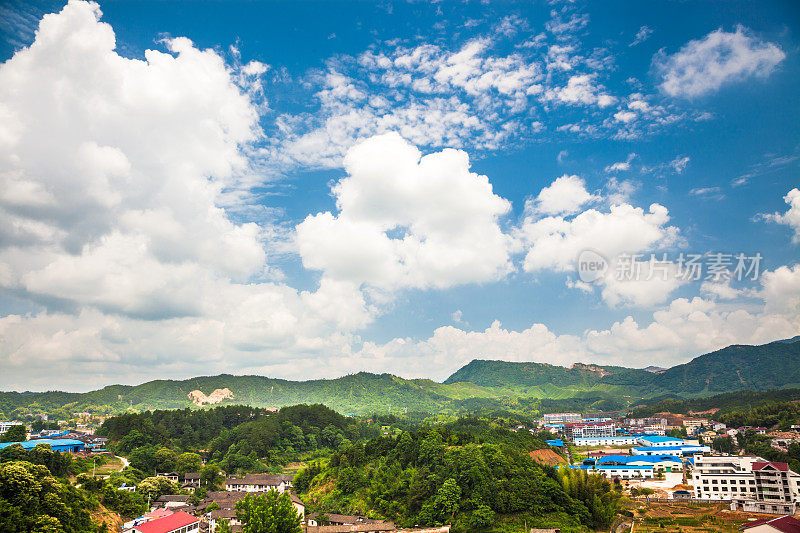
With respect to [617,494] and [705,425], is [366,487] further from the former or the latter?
[705,425]

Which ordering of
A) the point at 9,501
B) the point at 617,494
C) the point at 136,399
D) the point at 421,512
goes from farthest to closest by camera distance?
the point at 136,399, the point at 617,494, the point at 421,512, the point at 9,501

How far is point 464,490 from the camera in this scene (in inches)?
1735

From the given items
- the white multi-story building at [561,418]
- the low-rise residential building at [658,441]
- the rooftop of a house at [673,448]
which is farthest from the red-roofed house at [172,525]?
the white multi-story building at [561,418]

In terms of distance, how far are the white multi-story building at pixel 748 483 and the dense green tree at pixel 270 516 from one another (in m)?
44.8

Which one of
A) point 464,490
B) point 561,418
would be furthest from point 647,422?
point 464,490

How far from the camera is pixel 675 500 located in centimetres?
5362

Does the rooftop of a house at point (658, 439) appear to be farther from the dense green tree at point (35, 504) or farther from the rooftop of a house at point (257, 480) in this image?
the dense green tree at point (35, 504)

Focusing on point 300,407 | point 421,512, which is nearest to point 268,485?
point 421,512

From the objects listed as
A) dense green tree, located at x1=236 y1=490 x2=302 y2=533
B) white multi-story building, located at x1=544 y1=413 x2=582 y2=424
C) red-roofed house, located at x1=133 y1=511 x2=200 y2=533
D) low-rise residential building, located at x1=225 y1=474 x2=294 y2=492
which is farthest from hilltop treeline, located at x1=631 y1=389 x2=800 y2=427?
red-roofed house, located at x1=133 y1=511 x2=200 y2=533

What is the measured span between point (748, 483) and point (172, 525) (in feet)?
184

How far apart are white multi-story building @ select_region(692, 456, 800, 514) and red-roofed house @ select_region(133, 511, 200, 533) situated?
50.6 m

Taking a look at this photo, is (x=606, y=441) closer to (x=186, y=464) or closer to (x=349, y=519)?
(x=349, y=519)

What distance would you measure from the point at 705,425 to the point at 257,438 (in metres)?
95.2

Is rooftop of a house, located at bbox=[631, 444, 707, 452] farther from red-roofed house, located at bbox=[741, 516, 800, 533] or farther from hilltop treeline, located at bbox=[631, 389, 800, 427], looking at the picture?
red-roofed house, located at bbox=[741, 516, 800, 533]
